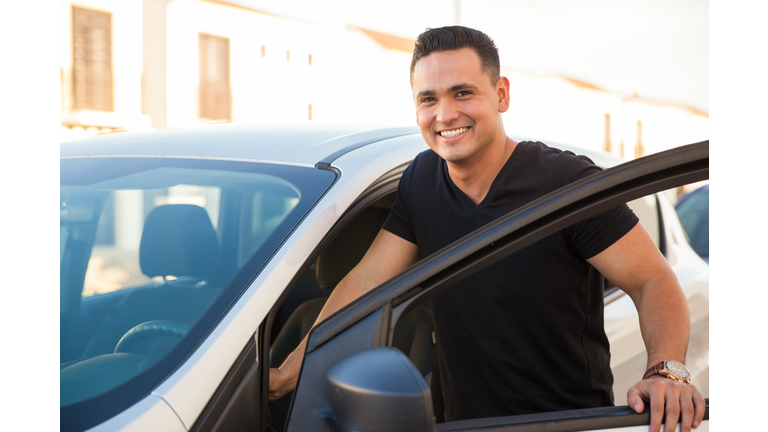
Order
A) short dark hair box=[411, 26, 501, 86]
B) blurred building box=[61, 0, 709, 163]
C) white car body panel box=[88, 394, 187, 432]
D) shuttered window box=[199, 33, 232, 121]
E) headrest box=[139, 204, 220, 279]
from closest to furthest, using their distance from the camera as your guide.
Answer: white car body panel box=[88, 394, 187, 432] → headrest box=[139, 204, 220, 279] → short dark hair box=[411, 26, 501, 86] → blurred building box=[61, 0, 709, 163] → shuttered window box=[199, 33, 232, 121]

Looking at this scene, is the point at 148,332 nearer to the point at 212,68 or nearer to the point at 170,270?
the point at 170,270

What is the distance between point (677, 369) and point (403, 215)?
0.89 metres

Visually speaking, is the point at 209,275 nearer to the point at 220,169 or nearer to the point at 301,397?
the point at 220,169

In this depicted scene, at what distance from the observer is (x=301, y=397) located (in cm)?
110

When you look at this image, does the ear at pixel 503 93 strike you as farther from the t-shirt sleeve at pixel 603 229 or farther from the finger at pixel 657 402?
the finger at pixel 657 402

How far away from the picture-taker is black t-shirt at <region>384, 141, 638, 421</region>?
163cm

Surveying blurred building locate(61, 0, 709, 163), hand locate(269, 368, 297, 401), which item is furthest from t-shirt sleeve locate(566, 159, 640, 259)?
blurred building locate(61, 0, 709, 163)

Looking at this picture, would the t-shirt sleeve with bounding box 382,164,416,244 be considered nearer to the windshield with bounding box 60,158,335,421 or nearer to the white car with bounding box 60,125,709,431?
the white car with bounding box 60,125,709,431

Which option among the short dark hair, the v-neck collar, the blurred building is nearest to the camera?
the v-neck collar

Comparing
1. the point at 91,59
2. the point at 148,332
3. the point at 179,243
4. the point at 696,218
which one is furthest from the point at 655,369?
the point at 91,59

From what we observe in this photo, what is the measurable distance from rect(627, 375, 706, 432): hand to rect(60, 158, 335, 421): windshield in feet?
2.64

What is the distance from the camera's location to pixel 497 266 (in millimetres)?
1653
